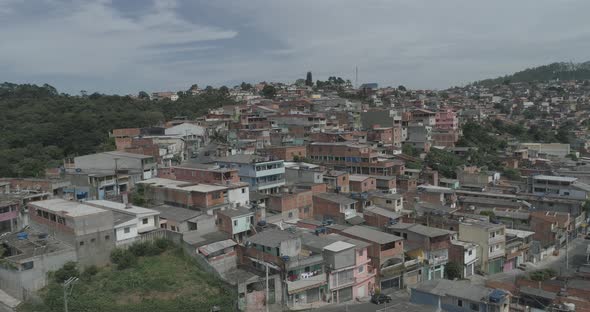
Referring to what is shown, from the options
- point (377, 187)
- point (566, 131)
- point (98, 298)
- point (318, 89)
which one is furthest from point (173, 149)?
point (318, 89)

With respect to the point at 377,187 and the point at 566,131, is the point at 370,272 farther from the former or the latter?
the point at 566,131

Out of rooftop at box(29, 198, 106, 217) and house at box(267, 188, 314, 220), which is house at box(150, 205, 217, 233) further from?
house at box(267, 188, 314, 220)

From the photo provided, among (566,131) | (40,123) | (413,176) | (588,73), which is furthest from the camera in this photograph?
(588,73)

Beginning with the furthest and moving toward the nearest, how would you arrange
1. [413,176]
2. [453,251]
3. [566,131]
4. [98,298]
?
[566,131] → [413,176] → [453,251] → [98,298]

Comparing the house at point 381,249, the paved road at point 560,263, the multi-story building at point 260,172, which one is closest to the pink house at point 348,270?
the house at point 381,249

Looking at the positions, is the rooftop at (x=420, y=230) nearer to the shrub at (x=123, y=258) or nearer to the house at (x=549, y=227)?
the house at (x=549, y=227)
